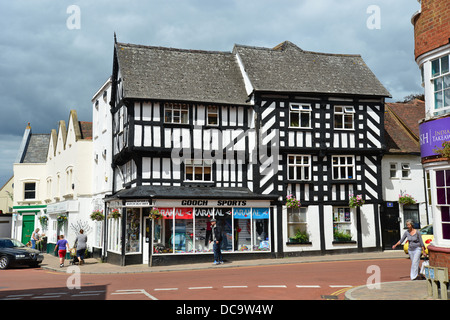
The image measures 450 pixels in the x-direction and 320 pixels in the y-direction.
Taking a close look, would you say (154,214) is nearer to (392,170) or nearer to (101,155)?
(101,155)

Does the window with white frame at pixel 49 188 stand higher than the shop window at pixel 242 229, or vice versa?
the window with white frame at pixel 49 188

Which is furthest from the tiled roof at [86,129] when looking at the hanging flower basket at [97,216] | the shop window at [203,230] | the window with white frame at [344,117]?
the window with white frame at [344,117]

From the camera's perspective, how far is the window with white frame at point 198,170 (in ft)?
79.3

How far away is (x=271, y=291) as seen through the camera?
42.7 ft

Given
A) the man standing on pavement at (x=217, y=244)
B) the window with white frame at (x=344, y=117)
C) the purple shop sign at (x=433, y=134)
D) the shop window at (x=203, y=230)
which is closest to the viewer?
the purple shop sign at (x=433, y=134)

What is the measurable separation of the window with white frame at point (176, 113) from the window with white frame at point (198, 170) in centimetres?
212

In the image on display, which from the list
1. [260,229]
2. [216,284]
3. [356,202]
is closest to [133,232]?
[260,229]

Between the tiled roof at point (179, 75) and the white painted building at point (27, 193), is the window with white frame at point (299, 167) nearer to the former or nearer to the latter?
the tiled roof at point (179, 75)

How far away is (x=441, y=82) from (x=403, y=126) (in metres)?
18.2

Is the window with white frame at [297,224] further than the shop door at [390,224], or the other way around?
the shop door at [390,224]

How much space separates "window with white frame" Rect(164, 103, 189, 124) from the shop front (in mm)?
4097

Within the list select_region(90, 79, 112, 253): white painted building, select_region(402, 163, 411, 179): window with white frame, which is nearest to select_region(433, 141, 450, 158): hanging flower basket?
select_region(402, 163, 411, 179): window with white frame
